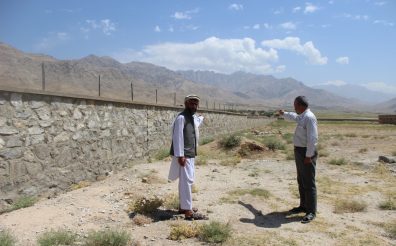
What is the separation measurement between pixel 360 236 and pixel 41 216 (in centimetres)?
488

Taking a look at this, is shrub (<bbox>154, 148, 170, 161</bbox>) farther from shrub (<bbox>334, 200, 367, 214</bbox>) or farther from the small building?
the small building

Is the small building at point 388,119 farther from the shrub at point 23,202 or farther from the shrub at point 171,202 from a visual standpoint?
the shrub at point 23,202

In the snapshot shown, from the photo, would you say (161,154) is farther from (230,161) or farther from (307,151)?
(307,151)

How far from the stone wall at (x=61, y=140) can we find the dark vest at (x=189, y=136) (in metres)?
2.82

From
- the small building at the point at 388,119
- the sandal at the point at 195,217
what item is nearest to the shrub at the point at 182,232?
the sandal at the point at 195,217

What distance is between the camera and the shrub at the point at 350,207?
289 inches

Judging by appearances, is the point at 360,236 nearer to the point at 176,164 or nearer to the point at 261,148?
the point at 176,164

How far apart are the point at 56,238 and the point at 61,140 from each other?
11.4 feet

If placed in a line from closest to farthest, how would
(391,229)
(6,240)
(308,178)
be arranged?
(6,240)
(391,229)
(308,178)

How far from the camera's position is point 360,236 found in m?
5.89

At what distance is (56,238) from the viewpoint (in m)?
5.20

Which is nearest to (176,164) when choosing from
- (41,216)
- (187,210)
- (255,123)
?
(187,210)

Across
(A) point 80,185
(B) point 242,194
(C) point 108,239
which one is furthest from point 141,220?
(A) point 80,185

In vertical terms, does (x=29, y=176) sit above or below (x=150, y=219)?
above
